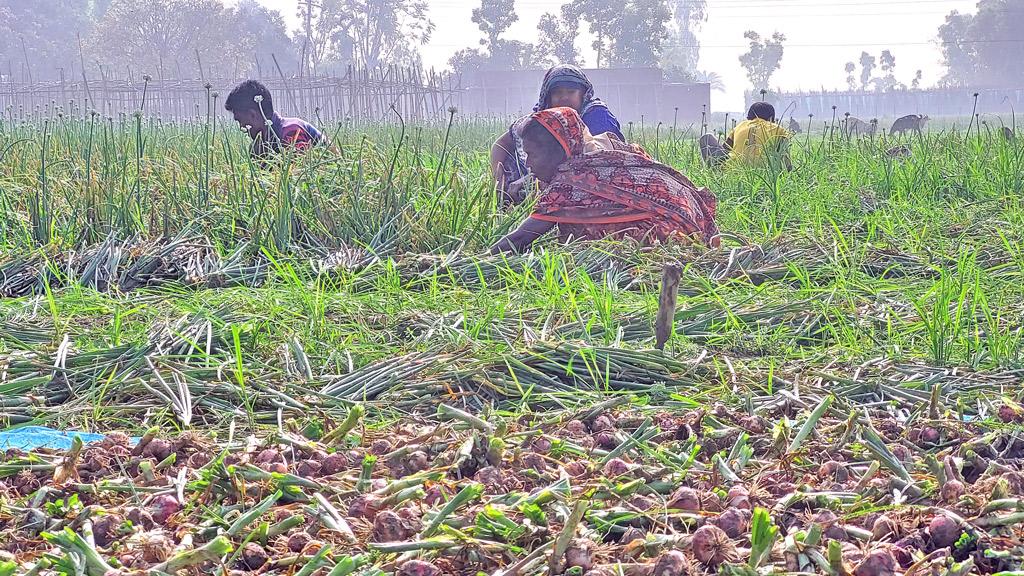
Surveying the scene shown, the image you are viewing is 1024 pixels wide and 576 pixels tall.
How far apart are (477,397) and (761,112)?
627cm

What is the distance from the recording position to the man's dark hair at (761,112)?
25.6 ft

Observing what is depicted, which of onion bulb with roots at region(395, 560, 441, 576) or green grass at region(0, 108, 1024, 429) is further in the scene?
green grass at region(0, 108, 1024, 429)

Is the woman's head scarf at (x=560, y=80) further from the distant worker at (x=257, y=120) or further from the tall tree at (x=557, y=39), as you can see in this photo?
the tall tree at (x=557, y=39)

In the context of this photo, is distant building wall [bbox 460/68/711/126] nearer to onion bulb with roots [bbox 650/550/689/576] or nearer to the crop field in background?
the crop field in background

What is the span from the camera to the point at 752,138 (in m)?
7.37

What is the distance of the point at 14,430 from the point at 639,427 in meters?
1.27

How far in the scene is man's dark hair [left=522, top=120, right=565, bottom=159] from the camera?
444 cm

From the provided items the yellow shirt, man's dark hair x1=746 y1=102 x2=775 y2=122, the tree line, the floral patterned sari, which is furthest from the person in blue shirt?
the tree line

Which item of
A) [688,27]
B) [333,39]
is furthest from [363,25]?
[688,27]

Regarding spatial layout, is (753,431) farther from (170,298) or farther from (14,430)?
(170,298)

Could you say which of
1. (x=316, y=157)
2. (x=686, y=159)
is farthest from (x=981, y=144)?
(x=316, y=157)

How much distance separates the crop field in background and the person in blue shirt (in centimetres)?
58

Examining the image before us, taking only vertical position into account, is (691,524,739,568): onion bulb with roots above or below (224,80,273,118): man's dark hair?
below

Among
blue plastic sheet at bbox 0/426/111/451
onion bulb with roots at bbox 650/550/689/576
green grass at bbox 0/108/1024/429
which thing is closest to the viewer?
onion bulb with roots at bbox 650/550/689/576
